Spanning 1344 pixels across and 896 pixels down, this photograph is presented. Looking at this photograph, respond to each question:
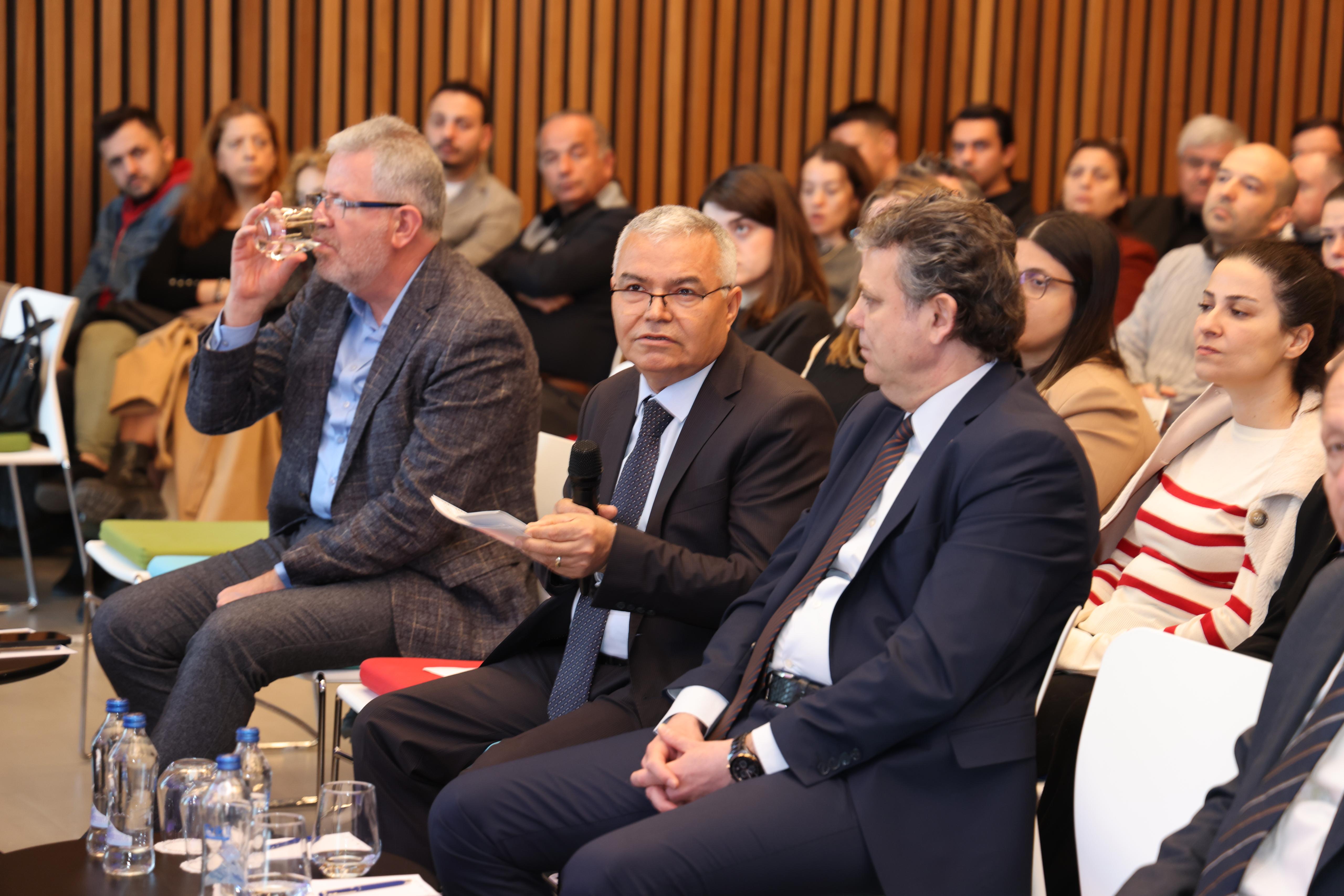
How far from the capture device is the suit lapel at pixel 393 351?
299 cm

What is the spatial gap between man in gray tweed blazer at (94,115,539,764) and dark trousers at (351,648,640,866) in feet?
1.23

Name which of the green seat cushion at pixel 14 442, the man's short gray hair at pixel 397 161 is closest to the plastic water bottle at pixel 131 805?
the man's short gray hair at pixel 397 161

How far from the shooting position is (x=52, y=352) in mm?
5051

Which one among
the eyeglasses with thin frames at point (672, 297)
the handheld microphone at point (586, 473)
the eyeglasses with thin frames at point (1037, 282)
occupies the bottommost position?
the handheld microphone at point (586, 473)

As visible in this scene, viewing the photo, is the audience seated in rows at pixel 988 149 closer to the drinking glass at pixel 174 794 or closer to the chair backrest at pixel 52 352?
the chair backrest at pixel 52 352

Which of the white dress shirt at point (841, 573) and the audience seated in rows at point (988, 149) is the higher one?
the audience seated in rows at point (988, 149)

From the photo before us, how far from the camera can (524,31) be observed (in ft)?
21.9

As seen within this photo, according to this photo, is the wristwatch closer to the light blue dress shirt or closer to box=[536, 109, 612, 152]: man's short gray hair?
the light blue dress shirt

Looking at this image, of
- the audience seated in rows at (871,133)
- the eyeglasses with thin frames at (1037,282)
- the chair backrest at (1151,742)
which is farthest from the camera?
the audience seated in rows at (871,133)

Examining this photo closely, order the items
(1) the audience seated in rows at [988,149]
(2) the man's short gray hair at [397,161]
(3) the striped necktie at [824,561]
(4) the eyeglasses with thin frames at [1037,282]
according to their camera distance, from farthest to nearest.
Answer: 1. (1) the audience seated in rows at [988,149]
2. (2) the man's short gray hair at [397,161]
3. (4) the eyeglasses with thin frames at [1037,282]
4. (3) the striped necktie at [824,561]

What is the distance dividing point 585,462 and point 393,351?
864 mm

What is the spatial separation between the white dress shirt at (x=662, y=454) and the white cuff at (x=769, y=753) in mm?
557

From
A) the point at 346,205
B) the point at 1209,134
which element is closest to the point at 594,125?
the point at 1209,134

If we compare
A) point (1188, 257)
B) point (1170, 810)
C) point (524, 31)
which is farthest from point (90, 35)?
point (1170, 810)
